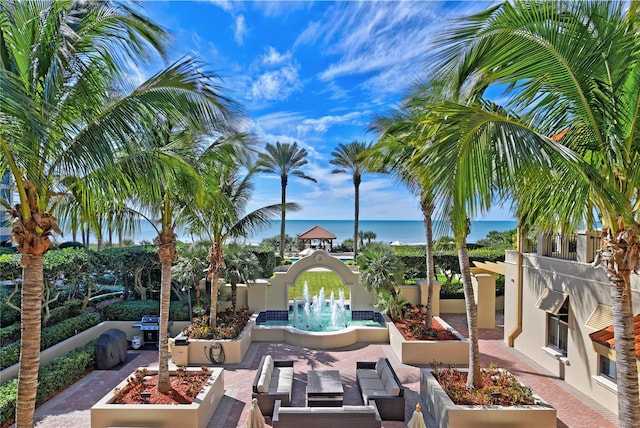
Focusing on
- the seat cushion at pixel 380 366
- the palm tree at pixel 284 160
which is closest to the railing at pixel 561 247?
the seat cushion at pixel 380 366

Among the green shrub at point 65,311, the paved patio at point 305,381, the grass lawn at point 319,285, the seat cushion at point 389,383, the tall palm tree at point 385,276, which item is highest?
the tall palm tree at point 385,276

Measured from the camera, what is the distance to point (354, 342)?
1492 cm

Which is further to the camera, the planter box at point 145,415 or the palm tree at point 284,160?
the palm tree at point 284,160

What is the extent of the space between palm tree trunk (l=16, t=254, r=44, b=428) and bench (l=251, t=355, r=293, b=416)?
513 centimetres

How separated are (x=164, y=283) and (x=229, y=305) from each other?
26.3ft

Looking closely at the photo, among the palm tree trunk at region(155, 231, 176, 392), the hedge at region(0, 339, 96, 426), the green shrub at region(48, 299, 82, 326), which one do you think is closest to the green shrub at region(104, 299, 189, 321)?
the green shrub at region(48, 299, 82, 326)

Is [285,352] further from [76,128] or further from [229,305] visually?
[76,128]

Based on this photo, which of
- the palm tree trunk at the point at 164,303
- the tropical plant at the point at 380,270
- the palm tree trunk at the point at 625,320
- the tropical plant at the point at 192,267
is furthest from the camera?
the tropical plant at the point at 380,270

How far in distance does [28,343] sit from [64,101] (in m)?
3.85

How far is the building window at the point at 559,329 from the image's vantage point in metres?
11.3

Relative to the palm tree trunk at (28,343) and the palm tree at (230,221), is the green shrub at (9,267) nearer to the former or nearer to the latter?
the palm tree at (230,221)

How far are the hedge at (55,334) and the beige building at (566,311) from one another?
16450 mm

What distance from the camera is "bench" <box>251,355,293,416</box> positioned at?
29.9ft

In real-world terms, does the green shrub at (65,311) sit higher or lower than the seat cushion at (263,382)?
higher
